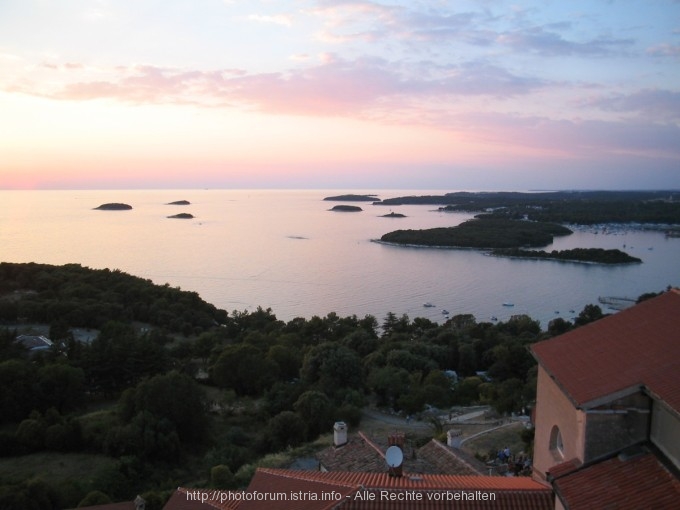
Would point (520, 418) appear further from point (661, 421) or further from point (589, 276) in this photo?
point (589, 276)

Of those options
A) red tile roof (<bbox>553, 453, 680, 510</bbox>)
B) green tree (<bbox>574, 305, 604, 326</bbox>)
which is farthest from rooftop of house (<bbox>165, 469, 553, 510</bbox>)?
green tree (<bbox>574, 305, 604, 326</bbox>)

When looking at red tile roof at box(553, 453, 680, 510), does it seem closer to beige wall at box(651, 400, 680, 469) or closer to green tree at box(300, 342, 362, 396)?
beige wall at box(651, 400, 680, 469)

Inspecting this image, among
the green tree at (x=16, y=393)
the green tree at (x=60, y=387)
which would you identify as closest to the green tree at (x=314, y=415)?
the green tree at (x=60, y=387)

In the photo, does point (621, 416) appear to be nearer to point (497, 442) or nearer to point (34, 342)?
point (497, 442)

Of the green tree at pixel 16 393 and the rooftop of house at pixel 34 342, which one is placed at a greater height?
the green tree at pixel 16 393

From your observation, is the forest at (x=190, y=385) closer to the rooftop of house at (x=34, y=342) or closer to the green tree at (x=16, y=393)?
the green tree at (x=16, y=393)

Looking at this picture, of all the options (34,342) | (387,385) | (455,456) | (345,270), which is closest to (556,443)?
(455,456)
